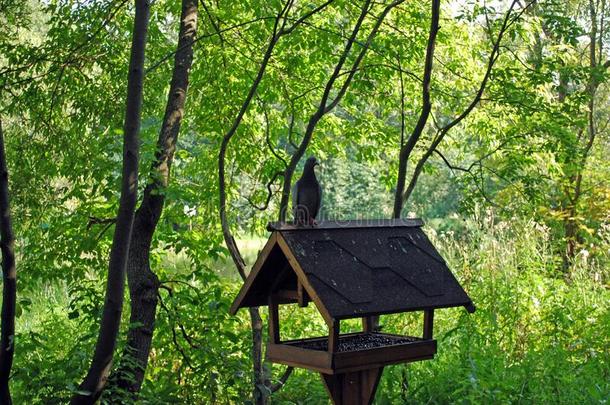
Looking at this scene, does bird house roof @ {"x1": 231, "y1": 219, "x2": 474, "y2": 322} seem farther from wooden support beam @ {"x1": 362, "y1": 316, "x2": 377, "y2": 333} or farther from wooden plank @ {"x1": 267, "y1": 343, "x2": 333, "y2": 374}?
wooden support beam @ {"x1": 362, "y1": 316, "x2": 377, "y2": 333}

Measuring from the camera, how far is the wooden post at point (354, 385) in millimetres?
3273

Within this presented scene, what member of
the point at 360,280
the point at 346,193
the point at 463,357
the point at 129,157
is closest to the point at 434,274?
the point at 360,280

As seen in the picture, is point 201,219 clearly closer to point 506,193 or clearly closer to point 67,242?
point 67,242

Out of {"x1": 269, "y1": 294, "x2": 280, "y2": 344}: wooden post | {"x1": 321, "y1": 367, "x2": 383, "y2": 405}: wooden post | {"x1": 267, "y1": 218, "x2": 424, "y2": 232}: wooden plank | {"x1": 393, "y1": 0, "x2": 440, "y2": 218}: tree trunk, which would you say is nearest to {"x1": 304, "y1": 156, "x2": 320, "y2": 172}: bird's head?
{"x1": 267, "y1": 218, "x2": 424, "y2": 232}: wooden plank

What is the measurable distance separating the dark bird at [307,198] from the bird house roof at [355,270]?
0.05 m

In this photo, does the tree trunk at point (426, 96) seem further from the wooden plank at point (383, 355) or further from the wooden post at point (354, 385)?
the wooden post at point (354, 385)

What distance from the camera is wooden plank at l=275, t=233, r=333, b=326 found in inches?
117

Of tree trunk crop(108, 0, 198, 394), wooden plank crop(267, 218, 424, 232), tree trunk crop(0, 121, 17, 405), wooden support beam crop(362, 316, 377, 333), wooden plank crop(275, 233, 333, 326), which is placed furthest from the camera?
tree trunk crop(108, 0, 198, 394)

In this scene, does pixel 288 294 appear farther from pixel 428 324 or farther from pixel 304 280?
pixel 428 324

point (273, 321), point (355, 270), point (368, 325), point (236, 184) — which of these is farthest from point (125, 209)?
point (236, 184)

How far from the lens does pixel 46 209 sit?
18.3 ft

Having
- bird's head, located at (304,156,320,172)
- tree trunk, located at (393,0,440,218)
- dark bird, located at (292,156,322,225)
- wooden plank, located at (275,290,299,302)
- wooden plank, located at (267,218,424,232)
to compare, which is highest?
tree trunk, located at (393,0,440,218)

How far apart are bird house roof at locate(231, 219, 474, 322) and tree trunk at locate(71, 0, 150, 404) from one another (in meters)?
0.53

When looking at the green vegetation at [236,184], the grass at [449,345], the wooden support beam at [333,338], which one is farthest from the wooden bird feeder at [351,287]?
the grass at [449,345]
